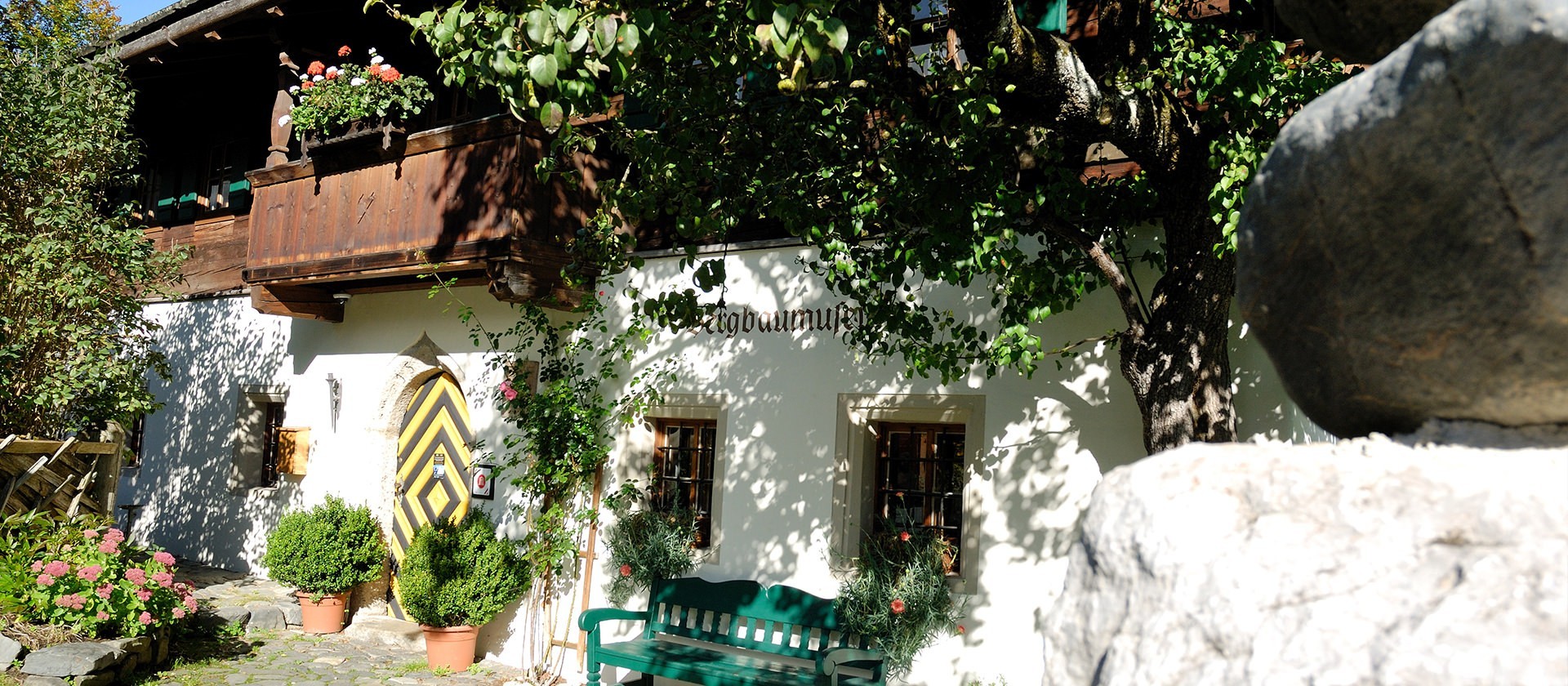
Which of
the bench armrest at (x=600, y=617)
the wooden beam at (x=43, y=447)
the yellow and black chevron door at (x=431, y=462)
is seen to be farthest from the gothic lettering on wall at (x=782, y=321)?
the wooden beam at (x=43, y=447)

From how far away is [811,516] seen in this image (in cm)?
721

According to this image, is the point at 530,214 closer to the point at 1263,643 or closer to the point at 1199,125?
the point at 1199,125

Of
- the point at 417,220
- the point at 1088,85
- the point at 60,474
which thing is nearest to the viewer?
the point at 1088,85

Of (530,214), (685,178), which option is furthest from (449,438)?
(685,178)

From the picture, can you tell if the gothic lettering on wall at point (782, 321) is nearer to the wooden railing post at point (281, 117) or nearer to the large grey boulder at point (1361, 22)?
the wooden railing post at point (281, 117)

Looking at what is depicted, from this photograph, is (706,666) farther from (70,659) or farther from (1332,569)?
(1332,569)

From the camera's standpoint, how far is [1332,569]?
4.89 feet

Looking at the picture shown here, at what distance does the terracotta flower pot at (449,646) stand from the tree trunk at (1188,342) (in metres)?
5.25

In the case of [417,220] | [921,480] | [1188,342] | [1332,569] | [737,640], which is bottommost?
[737,640]

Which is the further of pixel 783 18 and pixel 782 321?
pixel 782 321

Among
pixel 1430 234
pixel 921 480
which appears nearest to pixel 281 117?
pixel 921 480

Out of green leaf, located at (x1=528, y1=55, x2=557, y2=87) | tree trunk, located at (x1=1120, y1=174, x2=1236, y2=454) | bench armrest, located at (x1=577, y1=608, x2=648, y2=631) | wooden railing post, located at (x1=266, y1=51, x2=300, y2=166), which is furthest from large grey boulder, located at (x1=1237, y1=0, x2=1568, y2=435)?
wooden railing post, located at (x1=266, y1=51, x2=300, y2=166)

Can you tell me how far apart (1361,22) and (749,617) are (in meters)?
5.77

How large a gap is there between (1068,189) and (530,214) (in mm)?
4047
